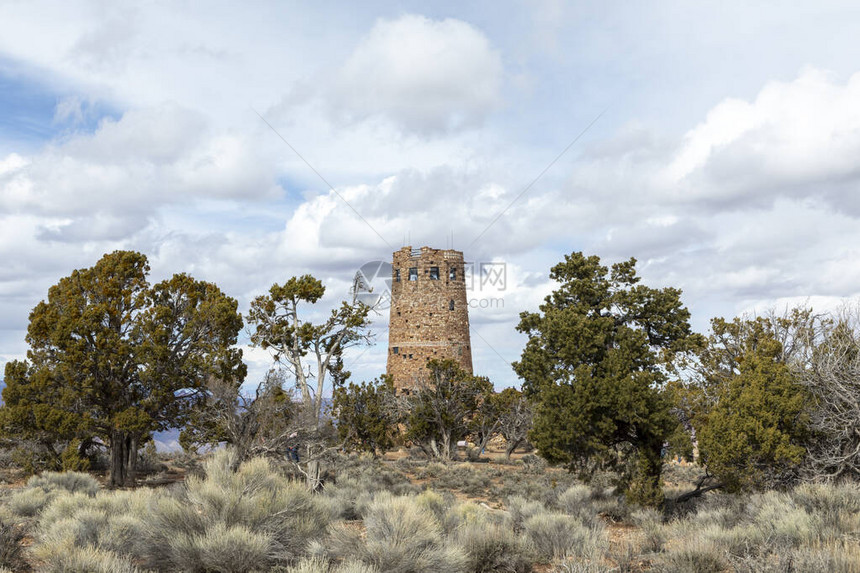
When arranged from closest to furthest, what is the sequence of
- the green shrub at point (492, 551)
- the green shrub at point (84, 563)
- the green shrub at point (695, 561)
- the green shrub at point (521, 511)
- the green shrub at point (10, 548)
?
the green shrub at point (84, 563) → the green shrub at point (695, 561) → the green shrub at point (10, 548) → the green shrub at point (492, 551) → the green shrub at point (521, 511)

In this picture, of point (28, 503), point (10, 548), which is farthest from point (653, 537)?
point (28, 503)

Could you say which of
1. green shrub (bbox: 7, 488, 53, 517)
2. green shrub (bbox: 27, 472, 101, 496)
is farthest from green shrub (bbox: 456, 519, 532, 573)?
green shrub (bbox: 27, 472, 101, 496)

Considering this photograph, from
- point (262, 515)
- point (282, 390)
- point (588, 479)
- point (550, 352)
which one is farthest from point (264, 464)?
point (550, 352)

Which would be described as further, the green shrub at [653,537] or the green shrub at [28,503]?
the green shrub at [28,503]

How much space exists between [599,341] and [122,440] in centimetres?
1677

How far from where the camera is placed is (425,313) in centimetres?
3903

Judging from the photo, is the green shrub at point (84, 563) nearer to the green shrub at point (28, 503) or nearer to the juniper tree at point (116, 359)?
the green shrub at point (28, 503)

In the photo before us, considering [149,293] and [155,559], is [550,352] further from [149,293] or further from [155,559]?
[155,559]

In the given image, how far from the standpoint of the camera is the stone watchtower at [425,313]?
3856cm

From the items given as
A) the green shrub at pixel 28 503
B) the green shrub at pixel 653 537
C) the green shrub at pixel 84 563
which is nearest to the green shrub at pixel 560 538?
the green shrub at pixel 653 537

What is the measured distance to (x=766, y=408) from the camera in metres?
14.0

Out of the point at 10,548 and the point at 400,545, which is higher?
the point at 400,545

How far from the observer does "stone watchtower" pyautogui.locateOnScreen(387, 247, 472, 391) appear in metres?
38.6

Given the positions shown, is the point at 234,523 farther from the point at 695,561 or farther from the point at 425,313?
the point at 425,313
